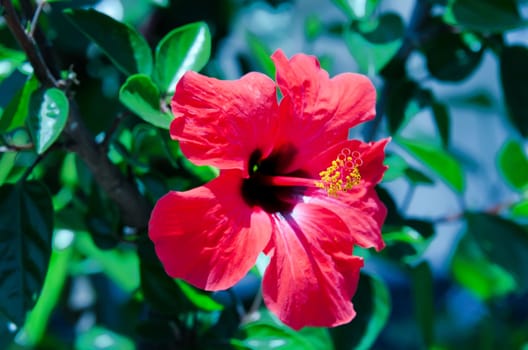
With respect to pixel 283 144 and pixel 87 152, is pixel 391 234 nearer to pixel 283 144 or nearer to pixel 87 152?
pixel 283 144

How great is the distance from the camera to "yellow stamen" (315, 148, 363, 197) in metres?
0.84

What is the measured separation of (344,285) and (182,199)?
23 cm

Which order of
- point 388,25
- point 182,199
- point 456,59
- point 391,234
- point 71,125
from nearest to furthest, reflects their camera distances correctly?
point 182,199 < point 71,125 < point 391,234 < point 388,25 < point 456,59

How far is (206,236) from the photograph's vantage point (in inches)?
29.0

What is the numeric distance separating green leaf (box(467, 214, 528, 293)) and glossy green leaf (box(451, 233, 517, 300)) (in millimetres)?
500

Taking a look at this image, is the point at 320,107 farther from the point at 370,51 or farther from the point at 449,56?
the point at 449,56

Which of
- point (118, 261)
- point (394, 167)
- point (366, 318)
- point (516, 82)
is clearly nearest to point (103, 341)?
→ point (118, 261)

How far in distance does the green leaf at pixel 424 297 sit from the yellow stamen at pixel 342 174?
0.51 meters

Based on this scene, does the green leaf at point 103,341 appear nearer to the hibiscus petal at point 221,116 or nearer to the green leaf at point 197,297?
the green leaf at point 197,297

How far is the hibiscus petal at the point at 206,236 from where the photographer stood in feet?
2.35

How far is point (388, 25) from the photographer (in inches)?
43.8

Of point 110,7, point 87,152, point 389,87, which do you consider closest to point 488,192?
point 389,87

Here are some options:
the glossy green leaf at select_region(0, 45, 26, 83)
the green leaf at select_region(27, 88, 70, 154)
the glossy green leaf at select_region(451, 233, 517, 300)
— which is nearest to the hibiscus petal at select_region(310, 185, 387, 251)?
the green leaf at select_region(27, 88, 70, 154)

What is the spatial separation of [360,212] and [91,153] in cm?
36
